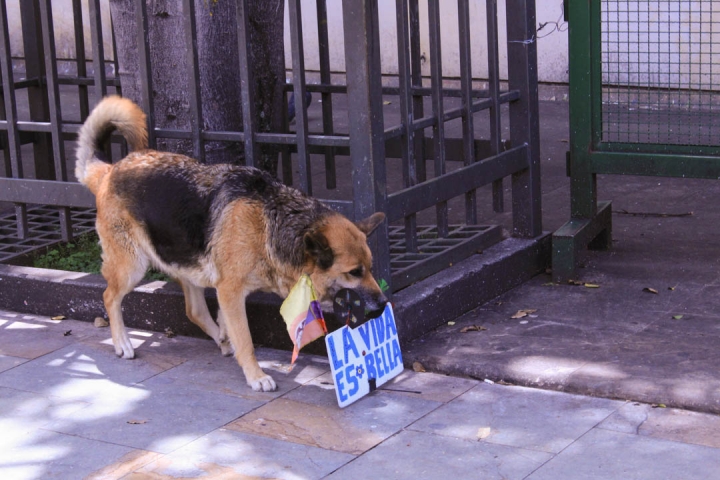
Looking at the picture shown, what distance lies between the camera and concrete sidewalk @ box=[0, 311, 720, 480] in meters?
4.43

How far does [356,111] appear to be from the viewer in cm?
561

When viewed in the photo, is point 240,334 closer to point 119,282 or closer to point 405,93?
point 119,282

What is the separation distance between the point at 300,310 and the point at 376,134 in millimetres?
1127

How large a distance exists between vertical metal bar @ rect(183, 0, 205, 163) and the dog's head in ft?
4.73

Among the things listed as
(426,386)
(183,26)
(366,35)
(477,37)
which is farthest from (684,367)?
(477,37)

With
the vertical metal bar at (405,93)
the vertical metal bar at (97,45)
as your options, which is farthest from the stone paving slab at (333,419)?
the vertical metal bar at (97,45)

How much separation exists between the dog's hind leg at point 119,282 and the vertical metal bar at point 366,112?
1340 mm

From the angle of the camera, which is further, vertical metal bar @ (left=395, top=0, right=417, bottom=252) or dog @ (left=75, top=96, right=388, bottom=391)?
vertical metal bar @ (left=395, top=0, right=417, bottom=252)

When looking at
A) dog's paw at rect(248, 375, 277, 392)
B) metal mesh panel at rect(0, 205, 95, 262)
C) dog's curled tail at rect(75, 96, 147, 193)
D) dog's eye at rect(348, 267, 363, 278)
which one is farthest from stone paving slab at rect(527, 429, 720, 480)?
metal mesh panel at rect(0, 205, 95, 262)

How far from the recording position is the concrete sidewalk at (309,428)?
4426mm

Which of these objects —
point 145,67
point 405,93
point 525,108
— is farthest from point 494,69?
point 145,67

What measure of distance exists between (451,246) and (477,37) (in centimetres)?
801

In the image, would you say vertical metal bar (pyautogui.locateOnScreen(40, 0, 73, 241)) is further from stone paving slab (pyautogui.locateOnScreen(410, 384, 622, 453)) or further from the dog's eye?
stone paving slab (pyautogui.locateOnScreen(410, 384, 622, 453))

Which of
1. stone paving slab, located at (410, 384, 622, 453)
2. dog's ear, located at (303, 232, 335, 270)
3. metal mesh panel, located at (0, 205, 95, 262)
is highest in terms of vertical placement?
dog's ear, located at (303, 232, 335, 270)
